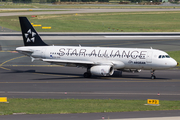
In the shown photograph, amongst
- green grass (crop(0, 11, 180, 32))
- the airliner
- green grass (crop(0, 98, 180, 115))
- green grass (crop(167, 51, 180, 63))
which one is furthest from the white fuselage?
green grass (crop(0, 11, 180, 32))

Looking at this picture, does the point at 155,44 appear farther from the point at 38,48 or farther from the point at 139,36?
the point at 38,48

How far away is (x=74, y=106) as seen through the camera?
27641 mm

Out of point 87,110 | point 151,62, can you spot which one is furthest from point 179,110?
point 151,62

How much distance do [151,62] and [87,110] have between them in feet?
61.6

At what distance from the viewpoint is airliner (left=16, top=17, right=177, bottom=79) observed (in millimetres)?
42125

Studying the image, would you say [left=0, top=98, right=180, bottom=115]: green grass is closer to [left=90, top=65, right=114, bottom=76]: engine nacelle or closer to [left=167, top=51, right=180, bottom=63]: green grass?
[left=90, top=65, right=114, bottom=76]: engine nacelle

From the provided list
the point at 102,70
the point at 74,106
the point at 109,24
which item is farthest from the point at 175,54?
the point at 109,24

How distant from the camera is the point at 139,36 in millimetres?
85875

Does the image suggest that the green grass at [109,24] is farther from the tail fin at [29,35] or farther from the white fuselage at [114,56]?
the white fuselage at [114,56]

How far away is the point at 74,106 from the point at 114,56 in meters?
17.4

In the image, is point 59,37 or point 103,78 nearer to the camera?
point 103,78

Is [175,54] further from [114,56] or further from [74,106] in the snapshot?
[74,106]

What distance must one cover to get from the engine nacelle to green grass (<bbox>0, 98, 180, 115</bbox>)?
465 inches

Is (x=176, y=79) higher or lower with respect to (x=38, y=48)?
lower
